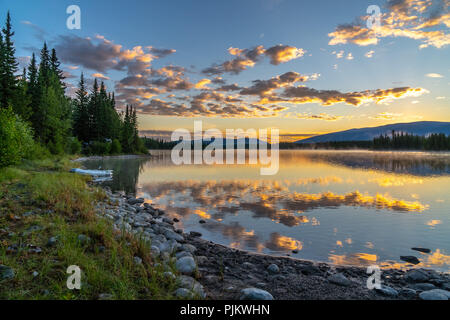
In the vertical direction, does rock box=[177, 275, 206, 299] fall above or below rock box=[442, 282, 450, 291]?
above

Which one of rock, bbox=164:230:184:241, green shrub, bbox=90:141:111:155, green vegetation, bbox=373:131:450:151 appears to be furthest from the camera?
green vegetation, bbox=373:131:450:151

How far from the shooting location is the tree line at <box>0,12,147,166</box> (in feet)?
63.1

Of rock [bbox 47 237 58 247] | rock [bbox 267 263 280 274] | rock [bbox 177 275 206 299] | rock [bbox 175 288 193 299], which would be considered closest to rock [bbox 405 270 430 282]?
rock [bbox 267 263 280 274]

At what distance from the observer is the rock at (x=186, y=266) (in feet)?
19.1

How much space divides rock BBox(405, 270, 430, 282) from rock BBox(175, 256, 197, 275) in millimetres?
6003

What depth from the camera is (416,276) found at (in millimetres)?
6773

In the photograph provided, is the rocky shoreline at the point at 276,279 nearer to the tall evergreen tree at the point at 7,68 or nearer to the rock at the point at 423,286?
the rock at the point at 423,286

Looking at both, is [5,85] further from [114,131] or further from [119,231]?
[119,231]

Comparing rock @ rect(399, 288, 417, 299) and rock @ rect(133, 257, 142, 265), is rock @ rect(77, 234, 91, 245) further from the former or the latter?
rock @ rect(399, 288, 417, 299)

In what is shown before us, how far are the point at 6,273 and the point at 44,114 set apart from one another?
48482 millimetres

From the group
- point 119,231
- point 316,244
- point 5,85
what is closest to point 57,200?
point 119,231

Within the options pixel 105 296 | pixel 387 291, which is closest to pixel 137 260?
pixel 105 296
